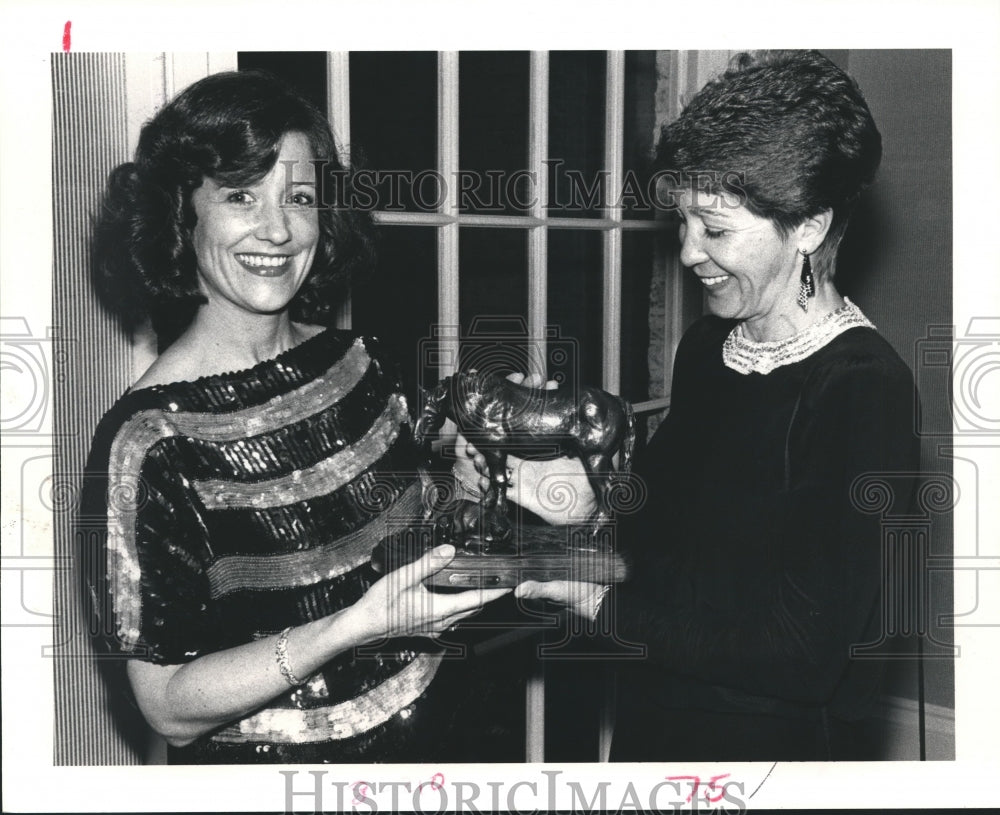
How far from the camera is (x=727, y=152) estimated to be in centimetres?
143

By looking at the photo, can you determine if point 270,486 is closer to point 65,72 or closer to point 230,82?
point 230,82

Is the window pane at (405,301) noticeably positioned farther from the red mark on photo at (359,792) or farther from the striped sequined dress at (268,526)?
the red mark on photo at (359,792)

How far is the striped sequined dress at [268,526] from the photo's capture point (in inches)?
49.9

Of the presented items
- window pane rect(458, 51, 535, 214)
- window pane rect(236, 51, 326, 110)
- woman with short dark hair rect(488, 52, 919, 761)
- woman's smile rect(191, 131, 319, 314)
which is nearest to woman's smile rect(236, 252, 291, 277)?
woman's smile rect(191, 131, 319, 314)

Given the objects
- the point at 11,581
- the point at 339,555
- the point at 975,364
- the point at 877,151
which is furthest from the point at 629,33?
the point at 11,581

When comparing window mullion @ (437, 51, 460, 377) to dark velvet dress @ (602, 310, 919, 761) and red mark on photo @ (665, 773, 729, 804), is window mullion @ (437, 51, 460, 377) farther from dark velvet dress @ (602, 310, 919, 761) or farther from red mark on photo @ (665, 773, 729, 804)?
red mark on photo @ (665, 773, 729, 804)

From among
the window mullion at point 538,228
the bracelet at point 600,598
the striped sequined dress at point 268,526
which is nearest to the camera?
the striped sequined dress at point 268,526

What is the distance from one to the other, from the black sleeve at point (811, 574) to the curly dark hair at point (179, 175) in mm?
740

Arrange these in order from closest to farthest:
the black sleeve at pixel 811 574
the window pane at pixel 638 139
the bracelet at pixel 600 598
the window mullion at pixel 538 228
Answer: the black sleeve at pixel 811 574 → the bracelet at pixel 600 598 → the window mullion at pixel 538 228 → the window pane at pixel 638 139

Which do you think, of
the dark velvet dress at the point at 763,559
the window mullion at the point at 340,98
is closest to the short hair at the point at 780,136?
the dark velvet dress at the point at 763,559

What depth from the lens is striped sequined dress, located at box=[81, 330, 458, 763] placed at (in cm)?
127

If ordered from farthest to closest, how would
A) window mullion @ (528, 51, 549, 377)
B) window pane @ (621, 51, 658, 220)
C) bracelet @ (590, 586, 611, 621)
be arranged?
1. window pane @ (621, 51, 658, 220)
2. window mullion @ (528, 51, 549, 377)
3. bracelet @ (590, 586, 611, 621)

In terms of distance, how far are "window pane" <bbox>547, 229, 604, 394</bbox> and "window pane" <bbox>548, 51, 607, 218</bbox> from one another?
51 millimetres

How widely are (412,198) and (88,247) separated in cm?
47
